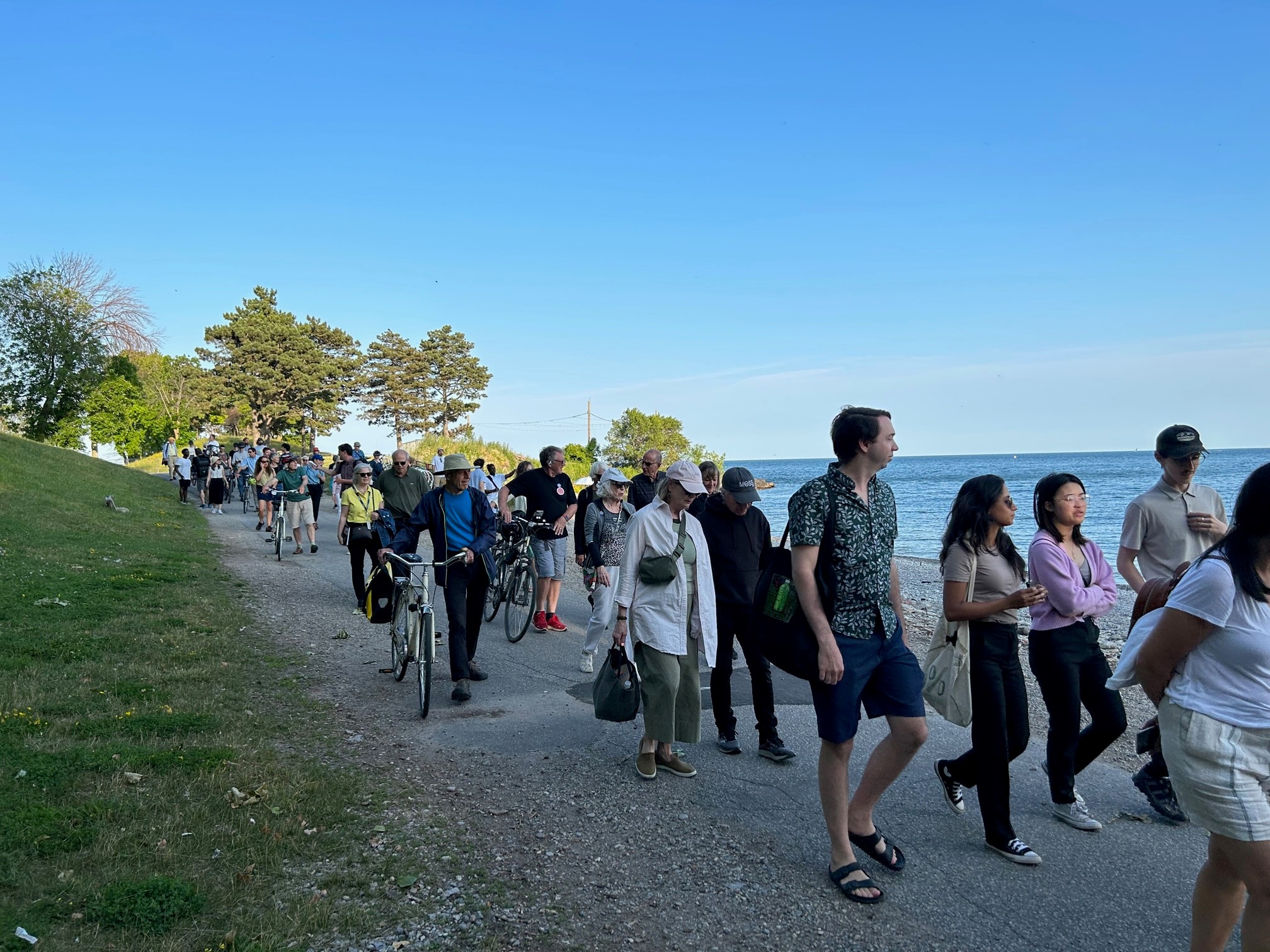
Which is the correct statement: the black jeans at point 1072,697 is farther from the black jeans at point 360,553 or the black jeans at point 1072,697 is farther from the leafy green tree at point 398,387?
the leafy green tree at point 398,387

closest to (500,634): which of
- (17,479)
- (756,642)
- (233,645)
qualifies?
(233,645)

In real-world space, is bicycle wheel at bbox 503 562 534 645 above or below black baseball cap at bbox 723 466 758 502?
below

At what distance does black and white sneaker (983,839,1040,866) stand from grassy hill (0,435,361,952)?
3.02m

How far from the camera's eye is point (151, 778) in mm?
4824

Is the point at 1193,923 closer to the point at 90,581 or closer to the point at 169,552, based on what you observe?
the point at 90,581

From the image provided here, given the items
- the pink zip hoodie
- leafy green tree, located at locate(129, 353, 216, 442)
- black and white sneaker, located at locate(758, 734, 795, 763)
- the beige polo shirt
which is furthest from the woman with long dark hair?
leafy green tree, located at locate(129, 353, 216, 442)

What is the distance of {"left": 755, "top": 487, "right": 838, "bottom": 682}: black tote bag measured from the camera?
386 cm

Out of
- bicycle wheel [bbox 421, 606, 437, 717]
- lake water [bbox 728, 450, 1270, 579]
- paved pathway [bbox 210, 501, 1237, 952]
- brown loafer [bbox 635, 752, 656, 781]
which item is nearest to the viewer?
paved pathway [bbox 210, 501, 1237, 952]

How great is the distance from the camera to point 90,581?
36.3ft

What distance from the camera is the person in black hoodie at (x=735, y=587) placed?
5.83 meters

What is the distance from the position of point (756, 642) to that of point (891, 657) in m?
0.59

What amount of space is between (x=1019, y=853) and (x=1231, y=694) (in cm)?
189

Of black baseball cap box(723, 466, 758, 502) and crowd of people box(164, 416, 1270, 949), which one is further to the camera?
black baseball cap box(723, 466, 758, 502)

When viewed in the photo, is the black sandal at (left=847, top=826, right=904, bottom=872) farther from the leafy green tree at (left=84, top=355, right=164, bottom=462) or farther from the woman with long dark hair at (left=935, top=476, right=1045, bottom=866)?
the leafy green tree at (left=84, top=355, right=164, bottom=462)
